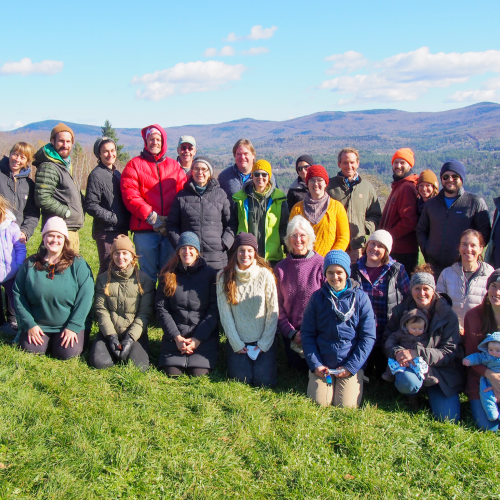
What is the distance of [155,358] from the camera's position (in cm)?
585

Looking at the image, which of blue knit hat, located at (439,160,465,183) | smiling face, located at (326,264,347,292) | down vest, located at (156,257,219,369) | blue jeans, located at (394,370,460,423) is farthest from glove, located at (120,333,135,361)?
blue knit hat, located at (439,160,465,183)

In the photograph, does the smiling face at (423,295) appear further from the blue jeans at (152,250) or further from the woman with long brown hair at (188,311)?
the blue jeans at (152,250)

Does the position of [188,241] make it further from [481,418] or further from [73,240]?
[481,418]

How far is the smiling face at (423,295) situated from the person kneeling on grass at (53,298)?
410cm

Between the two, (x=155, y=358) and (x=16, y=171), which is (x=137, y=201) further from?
(x=155, y=358)

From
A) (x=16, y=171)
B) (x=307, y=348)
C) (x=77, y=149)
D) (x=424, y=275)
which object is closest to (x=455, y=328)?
(x=424, y=275)

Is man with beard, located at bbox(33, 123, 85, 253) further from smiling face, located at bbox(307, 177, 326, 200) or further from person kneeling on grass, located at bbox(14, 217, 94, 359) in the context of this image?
smiling face, located at bbox(307, 177, 326, 200)

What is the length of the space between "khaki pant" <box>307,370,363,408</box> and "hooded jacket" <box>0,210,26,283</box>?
174 inches

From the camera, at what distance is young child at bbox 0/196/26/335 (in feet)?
19.4

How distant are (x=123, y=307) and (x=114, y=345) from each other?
0.51m

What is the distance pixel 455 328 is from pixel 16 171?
6.18 meters

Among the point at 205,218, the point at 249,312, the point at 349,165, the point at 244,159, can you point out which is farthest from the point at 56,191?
the point at 349,165

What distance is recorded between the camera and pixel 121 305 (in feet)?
18.7

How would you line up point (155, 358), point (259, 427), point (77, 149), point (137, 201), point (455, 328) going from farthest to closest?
point (77, 149) → point (137, 201) → point (155, 358) → point (455, 328) → point (259, 427)
